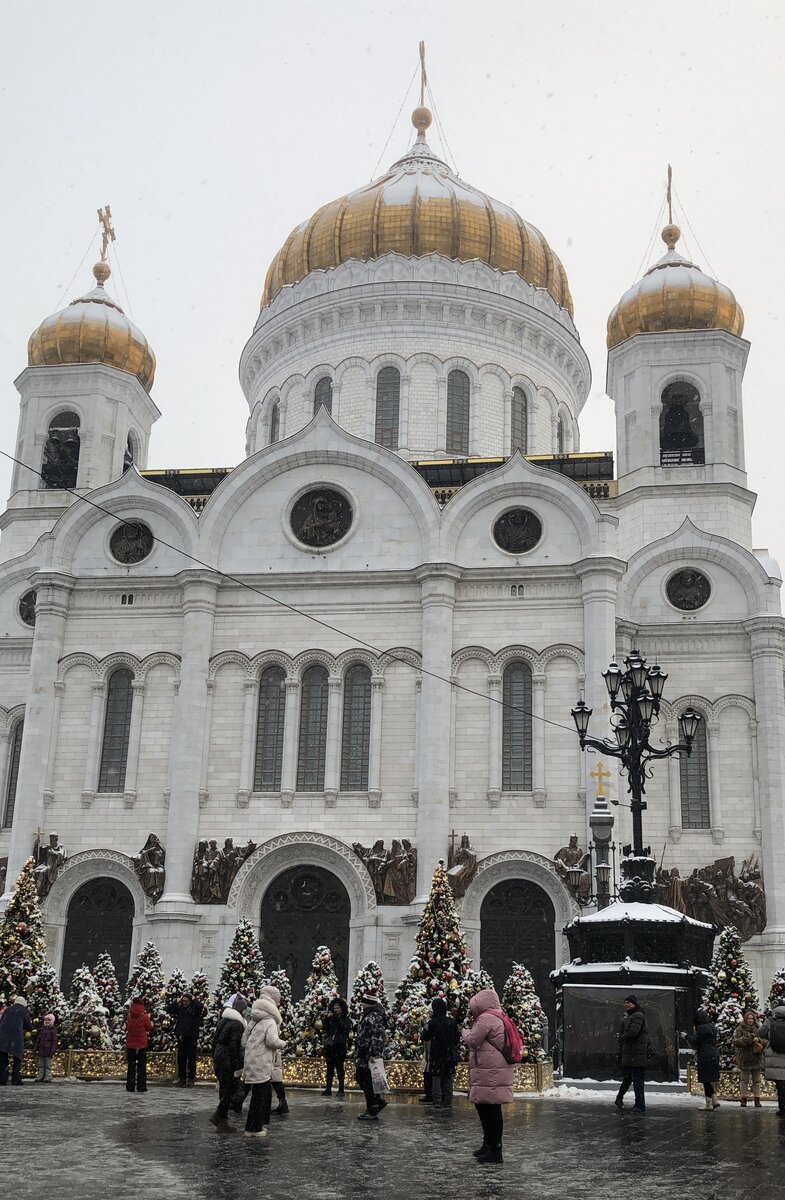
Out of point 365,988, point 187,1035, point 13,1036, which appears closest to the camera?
point 13,1036

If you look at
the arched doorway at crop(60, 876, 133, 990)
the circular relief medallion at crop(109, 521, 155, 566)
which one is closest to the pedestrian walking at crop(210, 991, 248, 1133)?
the arched doorway at crop(60, 876, 133, 990)

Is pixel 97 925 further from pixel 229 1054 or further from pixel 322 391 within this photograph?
pixel 229 1054

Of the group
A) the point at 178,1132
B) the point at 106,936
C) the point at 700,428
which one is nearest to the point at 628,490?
the point at 700,428

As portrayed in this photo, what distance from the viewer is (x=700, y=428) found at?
3588 centimetres

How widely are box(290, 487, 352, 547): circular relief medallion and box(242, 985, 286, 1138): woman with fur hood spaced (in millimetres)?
20578

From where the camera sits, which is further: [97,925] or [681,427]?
[681,427]

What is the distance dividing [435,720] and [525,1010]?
9797 mm

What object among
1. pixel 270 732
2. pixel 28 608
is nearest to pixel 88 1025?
pixel 270 732

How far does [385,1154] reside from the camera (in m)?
11.9

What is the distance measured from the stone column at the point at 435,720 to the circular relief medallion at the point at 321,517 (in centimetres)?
262

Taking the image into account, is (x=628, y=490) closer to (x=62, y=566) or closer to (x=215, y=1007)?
(x=62, y=566)

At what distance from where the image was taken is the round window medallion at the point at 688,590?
33.1 meters

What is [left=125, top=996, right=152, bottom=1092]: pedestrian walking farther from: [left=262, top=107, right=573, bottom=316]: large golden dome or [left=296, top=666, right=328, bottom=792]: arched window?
[left=262, top=107, right=573, bottom=316]: large golden dome

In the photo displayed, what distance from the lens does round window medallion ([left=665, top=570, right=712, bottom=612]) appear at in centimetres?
3309
